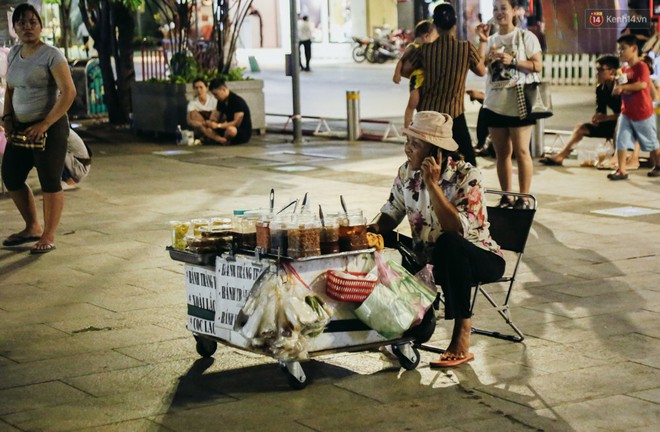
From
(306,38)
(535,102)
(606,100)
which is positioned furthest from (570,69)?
(535,102)

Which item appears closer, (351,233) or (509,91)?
(351,233)

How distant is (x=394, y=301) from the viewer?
576cm

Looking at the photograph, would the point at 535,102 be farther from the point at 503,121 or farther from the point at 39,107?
the point at 39,107

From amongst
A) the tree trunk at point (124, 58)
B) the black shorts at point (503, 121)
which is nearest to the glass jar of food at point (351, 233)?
the black shorts at point (503, 121)

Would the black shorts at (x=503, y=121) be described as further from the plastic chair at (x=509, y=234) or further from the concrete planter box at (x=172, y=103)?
the concrete planter box at (x=172, y=103)

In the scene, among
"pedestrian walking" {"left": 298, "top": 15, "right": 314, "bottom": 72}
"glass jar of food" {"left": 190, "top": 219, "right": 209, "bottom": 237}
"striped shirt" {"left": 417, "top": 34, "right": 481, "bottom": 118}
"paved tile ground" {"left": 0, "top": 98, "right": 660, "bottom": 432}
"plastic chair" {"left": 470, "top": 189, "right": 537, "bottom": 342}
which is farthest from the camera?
"pedestrian walking" {"left": 298, "top": 15, "right": 314, "bottom": 72}

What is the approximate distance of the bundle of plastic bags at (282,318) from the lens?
18.1 feet

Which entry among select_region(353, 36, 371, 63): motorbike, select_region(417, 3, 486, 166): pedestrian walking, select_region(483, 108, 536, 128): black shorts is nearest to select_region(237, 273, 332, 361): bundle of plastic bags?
select_region(417, 3, 486, 166): pedestrian walking

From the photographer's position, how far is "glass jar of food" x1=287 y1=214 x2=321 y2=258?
18.5 feet

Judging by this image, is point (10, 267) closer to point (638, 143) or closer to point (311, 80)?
point (638, 143)

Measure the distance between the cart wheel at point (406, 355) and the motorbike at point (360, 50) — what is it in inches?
1488

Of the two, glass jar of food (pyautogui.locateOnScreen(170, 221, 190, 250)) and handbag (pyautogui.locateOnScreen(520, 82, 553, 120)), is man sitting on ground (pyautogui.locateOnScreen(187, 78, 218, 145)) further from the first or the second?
glass jar of food (pyautogui.locateOnScreen(170, 221, 190, 250))

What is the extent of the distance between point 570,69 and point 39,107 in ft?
66.0

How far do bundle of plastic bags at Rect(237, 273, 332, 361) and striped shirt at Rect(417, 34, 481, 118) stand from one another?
459 cm
